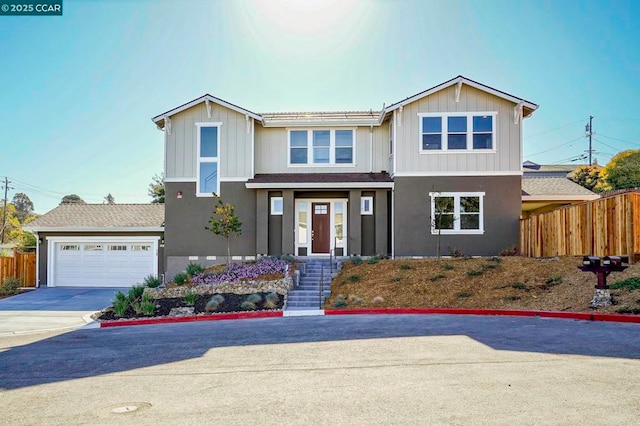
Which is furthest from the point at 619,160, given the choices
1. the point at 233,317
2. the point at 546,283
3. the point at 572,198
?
the point at 233,317

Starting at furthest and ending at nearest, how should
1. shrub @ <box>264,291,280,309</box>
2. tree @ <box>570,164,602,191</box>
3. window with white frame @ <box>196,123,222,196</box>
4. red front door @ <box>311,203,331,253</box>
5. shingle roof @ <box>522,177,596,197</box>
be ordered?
tree @ <box>570,164,602,191</box>
red front door @ <box>311,203,331,253</box>
window with white frame @ <box>196,123,222,196</box>
shingle roof @ <box>522,177,596,197</box>
shrub @ <box>264,291,280,309</box>

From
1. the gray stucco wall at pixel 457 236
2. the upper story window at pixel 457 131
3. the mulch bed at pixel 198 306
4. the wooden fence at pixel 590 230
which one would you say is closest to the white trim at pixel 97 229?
the mulch bed at pixel 198 306

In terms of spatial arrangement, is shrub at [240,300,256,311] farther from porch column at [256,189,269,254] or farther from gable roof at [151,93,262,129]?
gable roof at [151,93,262,129]

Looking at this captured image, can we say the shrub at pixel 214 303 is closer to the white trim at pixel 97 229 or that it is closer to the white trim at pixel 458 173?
the white trim at pixel 458 173

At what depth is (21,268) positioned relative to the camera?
23875 mm

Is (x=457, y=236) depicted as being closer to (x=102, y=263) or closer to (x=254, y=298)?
(x=254, y=298)

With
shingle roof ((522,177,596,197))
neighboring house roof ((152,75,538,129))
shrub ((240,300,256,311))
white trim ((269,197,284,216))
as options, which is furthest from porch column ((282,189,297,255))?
shingle roof ((522,177,596,197))

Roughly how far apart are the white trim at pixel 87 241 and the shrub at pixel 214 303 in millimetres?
8693

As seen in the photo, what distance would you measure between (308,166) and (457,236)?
6.51 metres

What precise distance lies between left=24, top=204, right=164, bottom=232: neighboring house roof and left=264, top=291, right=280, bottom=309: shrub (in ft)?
31.0

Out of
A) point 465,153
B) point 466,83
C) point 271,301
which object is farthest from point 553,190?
point 271,301

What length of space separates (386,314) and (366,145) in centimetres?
983

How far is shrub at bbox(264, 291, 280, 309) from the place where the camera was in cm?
1520

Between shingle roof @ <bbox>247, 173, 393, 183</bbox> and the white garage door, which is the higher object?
shingle roof @ <bbox>247, 173, 393, 183</bbox>
